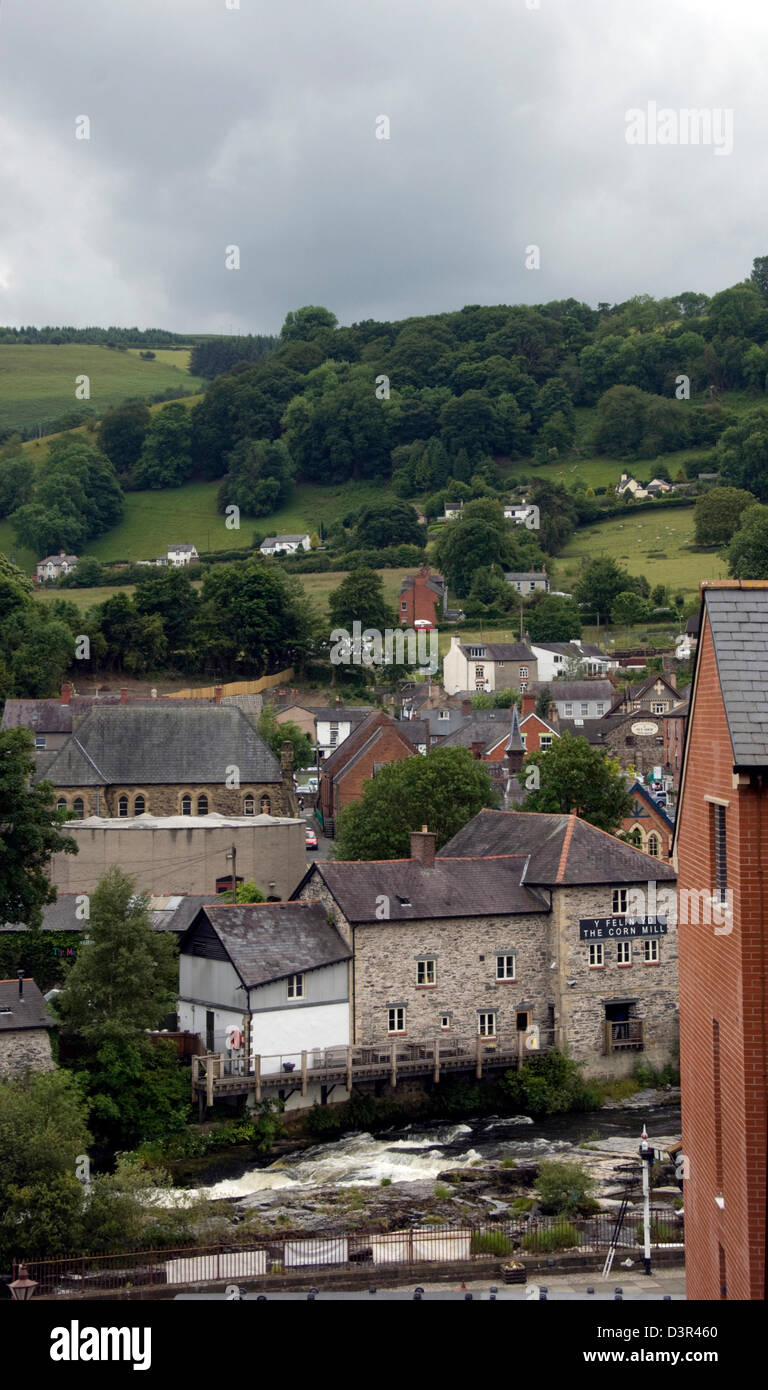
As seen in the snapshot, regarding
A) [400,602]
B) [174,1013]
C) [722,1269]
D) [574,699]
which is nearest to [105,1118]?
[174,1013]

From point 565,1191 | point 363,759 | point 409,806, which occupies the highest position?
point 363,759

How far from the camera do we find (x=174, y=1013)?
45969 millimetres

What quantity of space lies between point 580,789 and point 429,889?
14058mm

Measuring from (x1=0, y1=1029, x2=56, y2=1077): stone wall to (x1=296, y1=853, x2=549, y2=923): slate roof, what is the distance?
10144mm

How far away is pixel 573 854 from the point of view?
4675 cm

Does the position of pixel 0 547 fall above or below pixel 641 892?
above

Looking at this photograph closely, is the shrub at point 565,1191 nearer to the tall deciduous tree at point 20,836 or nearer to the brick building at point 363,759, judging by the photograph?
the tall deciduous tree at point 20,836

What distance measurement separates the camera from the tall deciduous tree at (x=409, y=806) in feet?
186

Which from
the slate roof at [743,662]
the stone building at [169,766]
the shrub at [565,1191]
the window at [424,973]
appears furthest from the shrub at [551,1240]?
the stone building at [169,766]

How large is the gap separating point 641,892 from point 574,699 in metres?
60.7

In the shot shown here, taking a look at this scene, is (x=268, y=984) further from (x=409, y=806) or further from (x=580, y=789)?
(x=580, y=789)

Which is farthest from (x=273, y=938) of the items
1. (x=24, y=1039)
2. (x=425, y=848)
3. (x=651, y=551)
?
(x=651, y=551)
